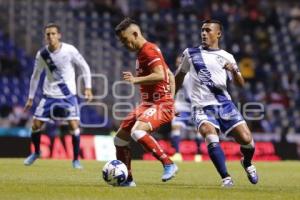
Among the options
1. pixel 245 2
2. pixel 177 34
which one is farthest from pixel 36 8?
pixel 245 2

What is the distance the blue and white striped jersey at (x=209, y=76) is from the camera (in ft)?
36.3

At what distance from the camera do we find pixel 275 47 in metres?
27.4

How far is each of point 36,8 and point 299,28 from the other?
9064mm

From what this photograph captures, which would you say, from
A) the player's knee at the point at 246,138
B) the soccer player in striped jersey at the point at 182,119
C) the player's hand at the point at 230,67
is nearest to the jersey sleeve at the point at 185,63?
the player's hand at the point at 230,67

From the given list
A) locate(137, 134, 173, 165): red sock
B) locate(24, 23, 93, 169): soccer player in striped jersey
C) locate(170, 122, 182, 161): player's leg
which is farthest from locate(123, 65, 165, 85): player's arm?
locate(170, 122, 182, 161): player's leg

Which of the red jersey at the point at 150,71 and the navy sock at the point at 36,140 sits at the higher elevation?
the red jersey at the point at 150,71

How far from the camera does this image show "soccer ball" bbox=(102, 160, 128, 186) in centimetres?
1012

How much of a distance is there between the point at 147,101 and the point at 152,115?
11.0 inches

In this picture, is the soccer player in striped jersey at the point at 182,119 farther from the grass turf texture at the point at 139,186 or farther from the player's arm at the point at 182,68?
the player's arm at the point at 182,68

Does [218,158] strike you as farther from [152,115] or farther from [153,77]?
[153,77]

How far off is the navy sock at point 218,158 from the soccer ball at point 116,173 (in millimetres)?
1201

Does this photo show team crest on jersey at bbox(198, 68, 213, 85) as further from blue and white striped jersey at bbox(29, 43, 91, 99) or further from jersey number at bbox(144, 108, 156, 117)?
blue and white striped jersey at bbox(29, 43, 91, 99)

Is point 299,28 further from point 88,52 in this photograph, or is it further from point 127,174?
point 127,174

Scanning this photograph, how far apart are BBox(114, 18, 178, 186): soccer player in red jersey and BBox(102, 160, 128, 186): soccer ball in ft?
0.79
